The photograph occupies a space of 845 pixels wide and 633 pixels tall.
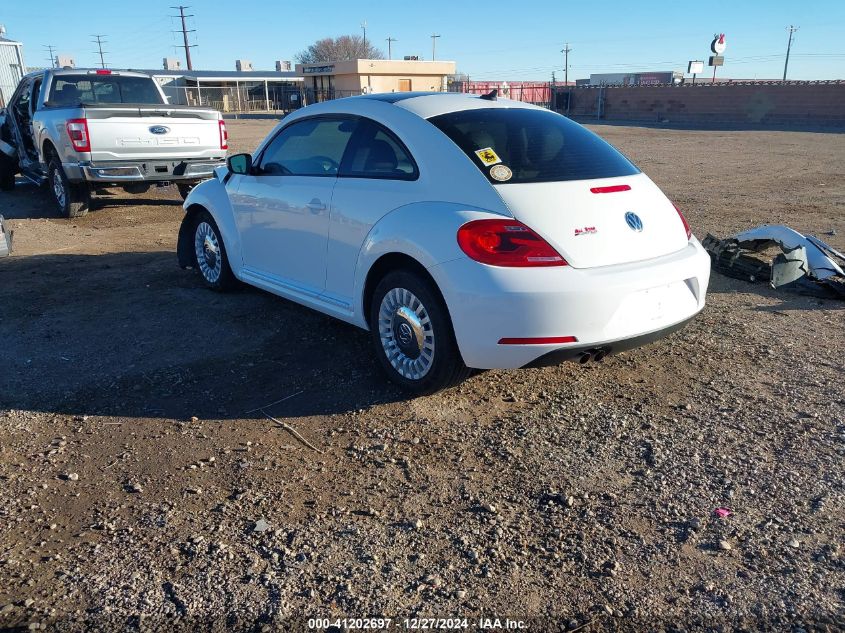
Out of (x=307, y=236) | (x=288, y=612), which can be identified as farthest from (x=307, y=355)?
(x=288, y=612)

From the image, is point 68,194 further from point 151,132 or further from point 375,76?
point 375,76

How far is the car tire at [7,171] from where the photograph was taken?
12.8 metres

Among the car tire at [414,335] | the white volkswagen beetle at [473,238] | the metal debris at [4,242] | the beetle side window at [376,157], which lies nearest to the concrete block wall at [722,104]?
the white volkswagen beetle at [473,238]

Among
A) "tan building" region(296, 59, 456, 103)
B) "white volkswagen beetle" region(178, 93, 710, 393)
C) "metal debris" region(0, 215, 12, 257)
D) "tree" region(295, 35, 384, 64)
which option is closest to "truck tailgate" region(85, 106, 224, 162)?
"metal debris" region(0, 215, 12, 257)

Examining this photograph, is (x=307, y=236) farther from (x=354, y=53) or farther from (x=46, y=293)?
(x=354, y=53)

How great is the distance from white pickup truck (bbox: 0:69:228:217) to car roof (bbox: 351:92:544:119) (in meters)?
5.91

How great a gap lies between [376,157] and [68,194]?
7.37m

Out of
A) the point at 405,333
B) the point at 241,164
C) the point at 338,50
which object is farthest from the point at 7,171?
the point at 338,50

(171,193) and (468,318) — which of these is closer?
(468,318)

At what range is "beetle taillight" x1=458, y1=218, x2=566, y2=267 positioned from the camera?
3777 millimetres

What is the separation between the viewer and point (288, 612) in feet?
8.62

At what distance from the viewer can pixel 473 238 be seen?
151 inches

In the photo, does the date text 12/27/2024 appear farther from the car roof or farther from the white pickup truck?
the white pickup truck

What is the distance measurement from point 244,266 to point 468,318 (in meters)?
2.73
